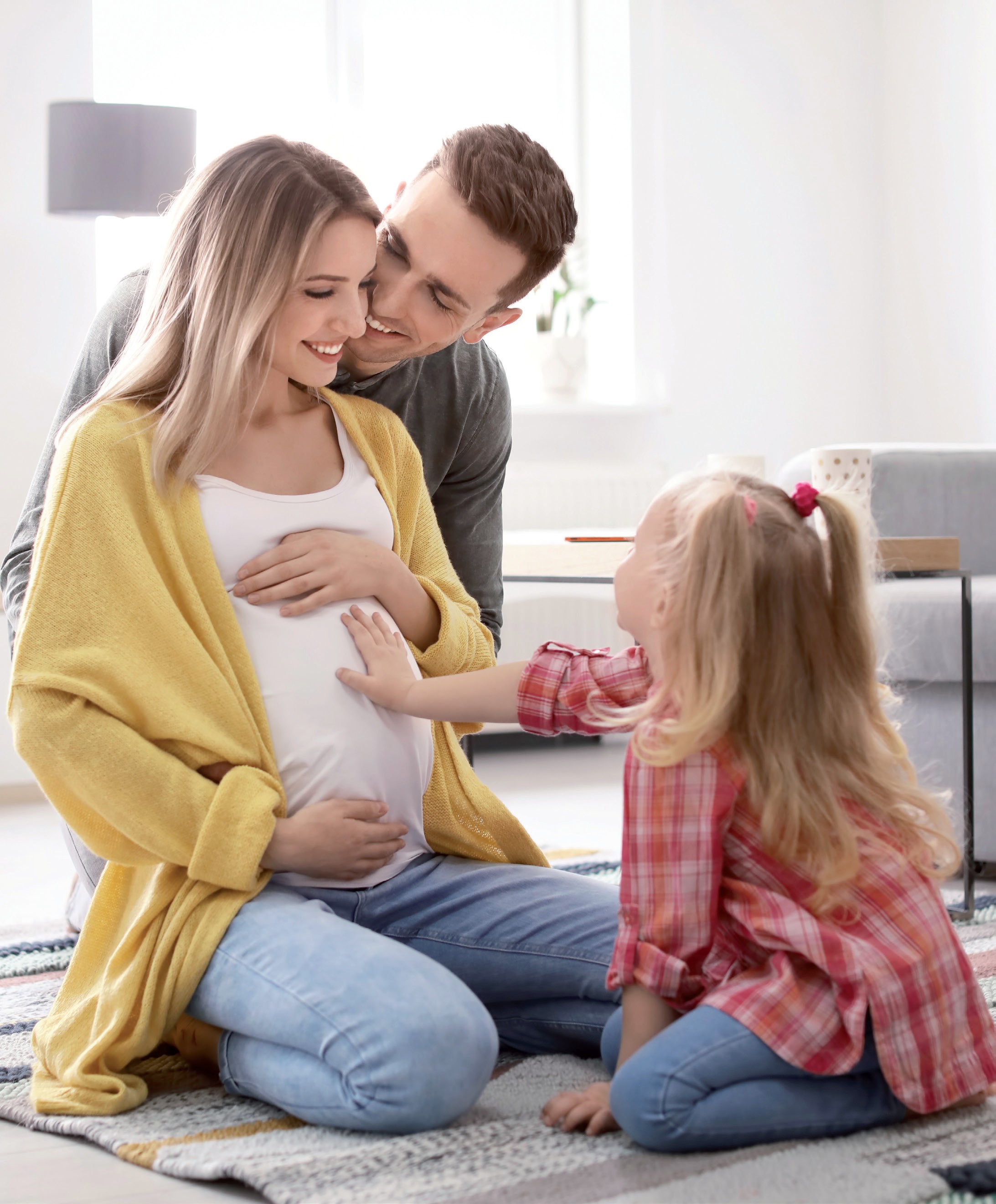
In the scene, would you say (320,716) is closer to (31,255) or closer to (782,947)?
(782,947)

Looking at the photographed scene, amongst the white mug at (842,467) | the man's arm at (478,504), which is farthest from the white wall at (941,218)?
the man's arm at (478,504)

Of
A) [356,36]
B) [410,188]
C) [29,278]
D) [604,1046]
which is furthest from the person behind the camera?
[356,36]

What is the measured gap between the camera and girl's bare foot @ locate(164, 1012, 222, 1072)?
123 cm

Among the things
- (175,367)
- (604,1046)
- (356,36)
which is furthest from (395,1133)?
(356,36)

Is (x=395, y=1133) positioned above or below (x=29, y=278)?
below

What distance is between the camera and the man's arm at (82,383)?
4.67 ft

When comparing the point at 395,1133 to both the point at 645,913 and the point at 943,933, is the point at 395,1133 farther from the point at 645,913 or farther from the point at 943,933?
the point at 943,933

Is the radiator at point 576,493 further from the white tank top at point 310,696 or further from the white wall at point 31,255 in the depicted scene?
the white tank top at point 310,696

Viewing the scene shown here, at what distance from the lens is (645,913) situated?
1.07m

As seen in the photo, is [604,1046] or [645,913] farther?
[604,1046]

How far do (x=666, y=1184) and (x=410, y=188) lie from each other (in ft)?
3.44

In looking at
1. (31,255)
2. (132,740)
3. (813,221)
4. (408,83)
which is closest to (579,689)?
→ (132,740)

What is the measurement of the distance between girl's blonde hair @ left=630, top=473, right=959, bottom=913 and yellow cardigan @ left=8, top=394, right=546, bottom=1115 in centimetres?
35

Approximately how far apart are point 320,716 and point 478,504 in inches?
24.9
